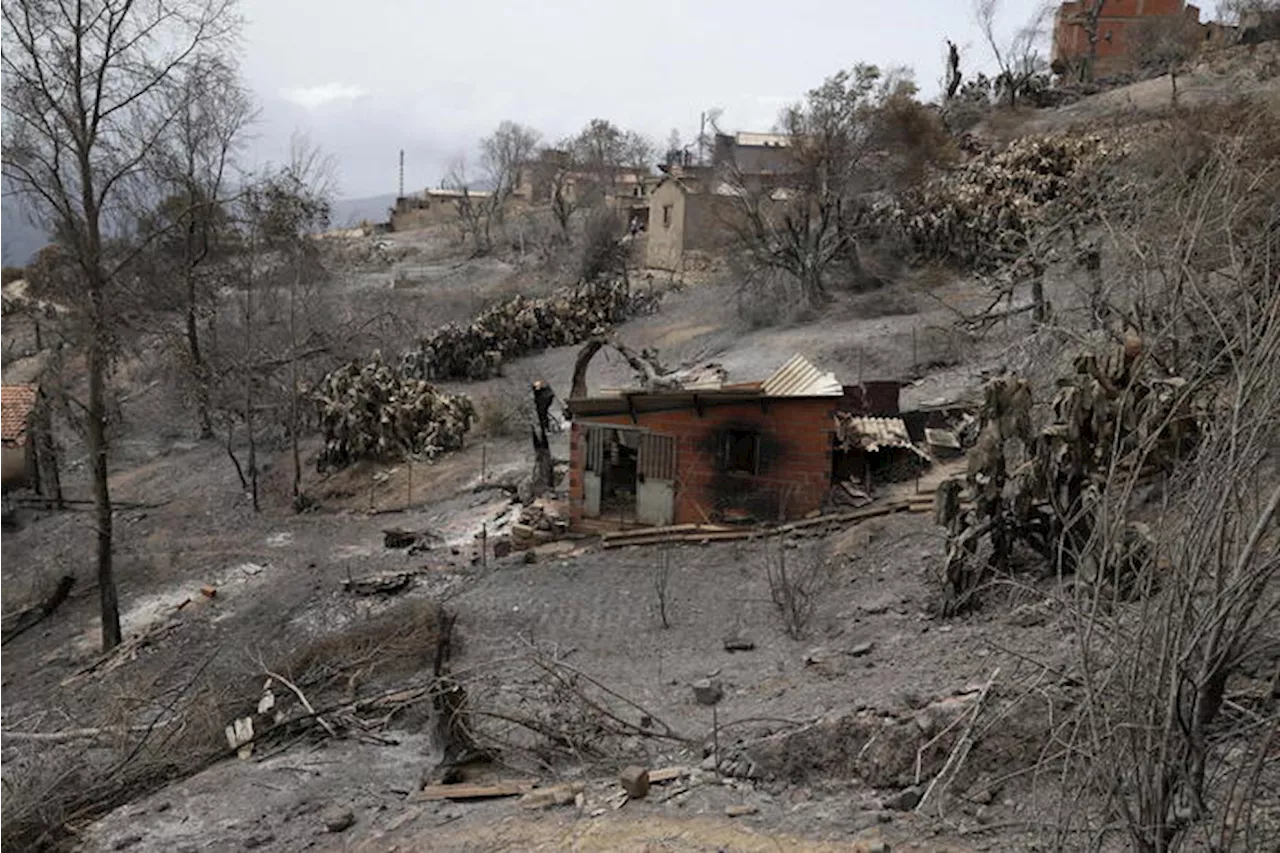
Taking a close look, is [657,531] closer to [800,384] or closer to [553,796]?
[800,384]

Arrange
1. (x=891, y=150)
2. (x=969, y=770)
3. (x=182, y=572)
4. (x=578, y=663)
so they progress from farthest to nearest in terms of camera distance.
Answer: (x=891, y=150)
(x=182, y=572)
(x=578, y=663)
(x=969, y=770)

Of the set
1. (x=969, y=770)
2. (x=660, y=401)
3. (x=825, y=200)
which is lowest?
(x=969, y=770)

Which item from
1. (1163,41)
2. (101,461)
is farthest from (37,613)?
(1163,41)

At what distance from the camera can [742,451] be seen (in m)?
14.3

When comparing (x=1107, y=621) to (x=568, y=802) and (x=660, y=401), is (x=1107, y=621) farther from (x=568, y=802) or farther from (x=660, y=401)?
(x=660, y=401)

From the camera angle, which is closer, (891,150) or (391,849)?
(391,849)

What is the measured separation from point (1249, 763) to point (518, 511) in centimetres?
1377

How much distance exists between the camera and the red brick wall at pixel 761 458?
45.2 ft

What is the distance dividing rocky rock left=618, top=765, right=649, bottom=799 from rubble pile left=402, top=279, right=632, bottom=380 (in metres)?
21.7

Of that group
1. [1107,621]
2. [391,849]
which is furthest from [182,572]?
[1107,621]

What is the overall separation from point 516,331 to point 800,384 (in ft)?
61.4

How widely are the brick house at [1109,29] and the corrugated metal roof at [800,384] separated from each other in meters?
38.5

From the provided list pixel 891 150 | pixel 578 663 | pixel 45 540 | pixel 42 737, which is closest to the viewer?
pixel 42 737

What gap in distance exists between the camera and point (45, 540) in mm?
18406
